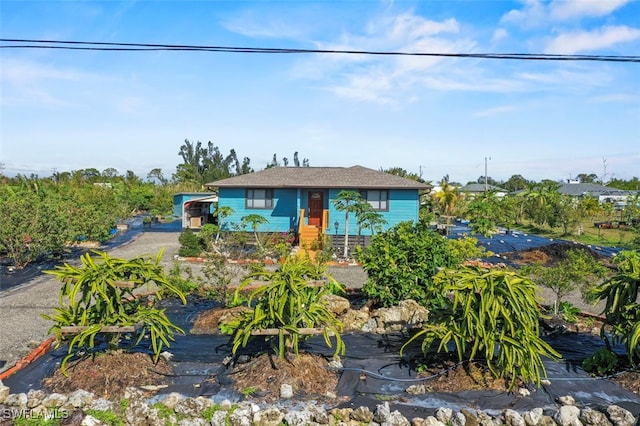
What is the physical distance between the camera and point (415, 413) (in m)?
5.59

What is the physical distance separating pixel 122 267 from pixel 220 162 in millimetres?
63516

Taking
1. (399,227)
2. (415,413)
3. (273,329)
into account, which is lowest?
(415,413)

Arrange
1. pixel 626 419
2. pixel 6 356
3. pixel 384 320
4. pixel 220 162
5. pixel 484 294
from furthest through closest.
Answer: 1. pixel 220 162
2. pixel 384 320
3. pixel 6 356
4. pixel 484 294
5. pixel 626 419

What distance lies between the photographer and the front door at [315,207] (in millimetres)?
22312

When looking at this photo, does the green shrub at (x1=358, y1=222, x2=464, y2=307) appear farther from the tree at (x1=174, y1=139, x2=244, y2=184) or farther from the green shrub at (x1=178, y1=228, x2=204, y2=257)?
the tree at (x1=174, y1=139, x2=244, y2=184)

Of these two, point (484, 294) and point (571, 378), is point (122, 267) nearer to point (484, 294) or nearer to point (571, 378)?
point (484, 294)

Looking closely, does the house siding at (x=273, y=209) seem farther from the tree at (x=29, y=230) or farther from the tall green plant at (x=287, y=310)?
the tall green plant at (x=287, y=310)

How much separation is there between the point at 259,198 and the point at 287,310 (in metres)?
15.5

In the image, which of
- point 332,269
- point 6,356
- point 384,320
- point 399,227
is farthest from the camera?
point 332,269

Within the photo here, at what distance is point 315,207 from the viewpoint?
73.5 ft

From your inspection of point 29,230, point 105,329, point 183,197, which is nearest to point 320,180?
point 183,197

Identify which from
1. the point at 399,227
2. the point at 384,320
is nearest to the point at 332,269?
the point at 399,227

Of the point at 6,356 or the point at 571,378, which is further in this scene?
the point at 6,356

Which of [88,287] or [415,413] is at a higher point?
[88,287]
